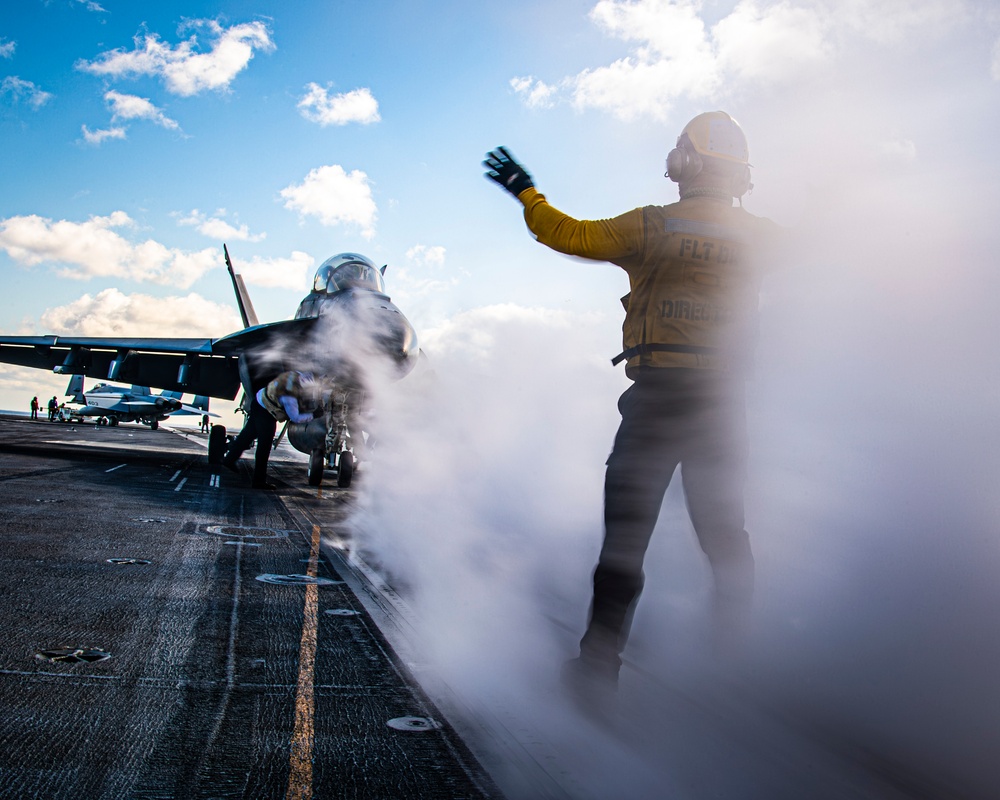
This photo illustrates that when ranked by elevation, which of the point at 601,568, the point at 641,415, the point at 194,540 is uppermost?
the point at 641,415

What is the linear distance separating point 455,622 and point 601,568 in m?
1.54

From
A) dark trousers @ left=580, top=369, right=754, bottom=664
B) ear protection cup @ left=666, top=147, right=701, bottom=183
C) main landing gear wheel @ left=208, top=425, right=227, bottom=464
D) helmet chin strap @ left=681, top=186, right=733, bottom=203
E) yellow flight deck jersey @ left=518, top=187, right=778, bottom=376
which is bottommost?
main landing gear wheel @ left=208, top=425, right=227, bottom=464

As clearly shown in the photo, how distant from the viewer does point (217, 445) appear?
1997 centimetres

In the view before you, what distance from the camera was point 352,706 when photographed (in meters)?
2.90

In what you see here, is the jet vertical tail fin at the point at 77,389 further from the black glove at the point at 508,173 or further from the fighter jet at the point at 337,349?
the black glove at the point at 508,173

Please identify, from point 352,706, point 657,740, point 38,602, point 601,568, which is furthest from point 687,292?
point 38,602

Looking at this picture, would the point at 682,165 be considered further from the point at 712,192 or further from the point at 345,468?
the point at 345,468

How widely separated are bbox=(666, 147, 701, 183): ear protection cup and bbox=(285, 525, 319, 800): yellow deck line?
270cm

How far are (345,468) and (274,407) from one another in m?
1.73

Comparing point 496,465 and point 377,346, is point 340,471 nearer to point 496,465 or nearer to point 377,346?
point 377,346

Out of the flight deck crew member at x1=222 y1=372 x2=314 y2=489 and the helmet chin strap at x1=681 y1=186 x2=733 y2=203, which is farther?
the flight deck crew member at x1=222 y1=372 x2=314 y2=489

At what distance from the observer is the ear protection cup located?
10.7 ft

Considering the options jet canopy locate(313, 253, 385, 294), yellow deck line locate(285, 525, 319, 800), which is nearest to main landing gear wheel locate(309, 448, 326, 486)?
jet canopy locate(313, 253, 385, 294)

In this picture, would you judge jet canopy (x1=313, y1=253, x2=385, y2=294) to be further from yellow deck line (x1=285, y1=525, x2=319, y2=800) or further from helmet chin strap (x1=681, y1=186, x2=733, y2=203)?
helmet chin strap (x1=681, y1=186, x2=733, y2=203)
